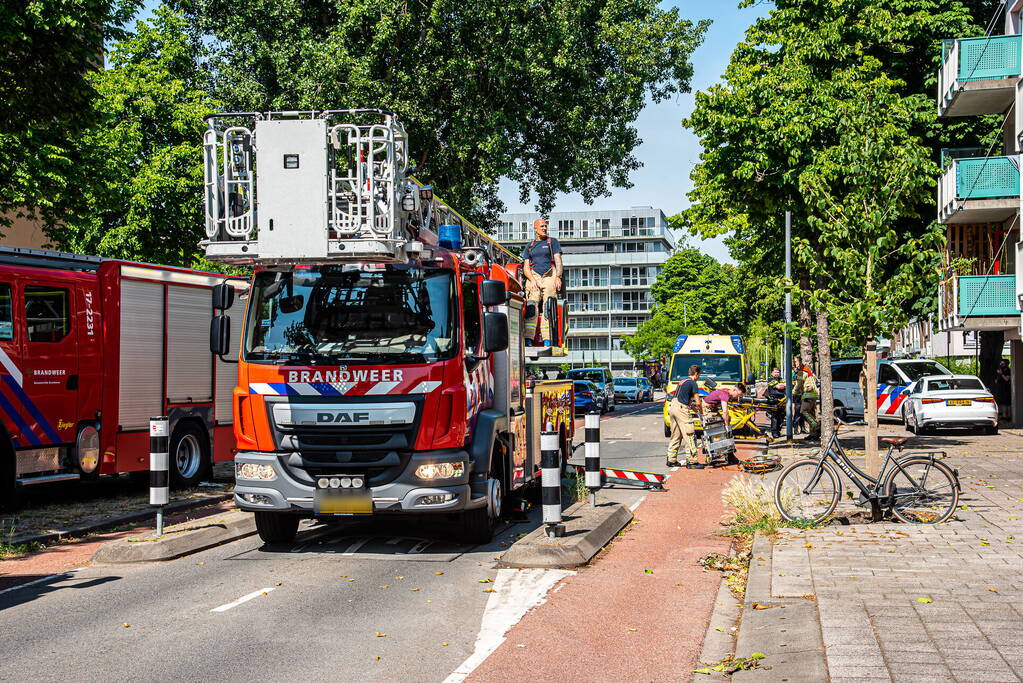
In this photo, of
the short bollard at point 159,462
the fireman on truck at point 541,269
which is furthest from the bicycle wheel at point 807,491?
the short bollard at point 159,462

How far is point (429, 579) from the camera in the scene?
8.83 m

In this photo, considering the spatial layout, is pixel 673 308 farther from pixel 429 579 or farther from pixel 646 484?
pixel 429 579

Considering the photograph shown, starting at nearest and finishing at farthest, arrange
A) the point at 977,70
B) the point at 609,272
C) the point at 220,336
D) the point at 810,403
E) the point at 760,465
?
the point at 220,336, the point at 760,465, the point at 810,403, the point at 977,70, the point at 609,272

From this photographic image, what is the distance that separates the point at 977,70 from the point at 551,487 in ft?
75.0

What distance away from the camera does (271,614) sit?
24.7 ft

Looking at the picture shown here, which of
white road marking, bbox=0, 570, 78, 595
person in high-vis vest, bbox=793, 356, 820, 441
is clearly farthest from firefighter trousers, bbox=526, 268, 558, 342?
person in high-vis vest, bbox=793, 356, 820, 441

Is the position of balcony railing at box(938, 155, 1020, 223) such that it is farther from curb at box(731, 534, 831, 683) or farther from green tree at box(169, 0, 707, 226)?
curb at box(731, 534, 831, 683)

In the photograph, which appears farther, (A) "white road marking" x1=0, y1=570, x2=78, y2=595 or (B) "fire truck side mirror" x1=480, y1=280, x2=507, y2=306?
(B) "fire truck side mirror" x1=480, y1=280, x2=507, y2=306

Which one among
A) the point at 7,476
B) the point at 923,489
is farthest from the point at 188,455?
the point at 923,489

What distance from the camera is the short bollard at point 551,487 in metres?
9.80

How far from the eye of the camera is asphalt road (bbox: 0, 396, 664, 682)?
623 cm

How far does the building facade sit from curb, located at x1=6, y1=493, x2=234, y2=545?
110968 mm

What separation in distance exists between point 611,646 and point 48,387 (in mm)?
9203

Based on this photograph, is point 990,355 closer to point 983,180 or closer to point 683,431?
point 983,180
